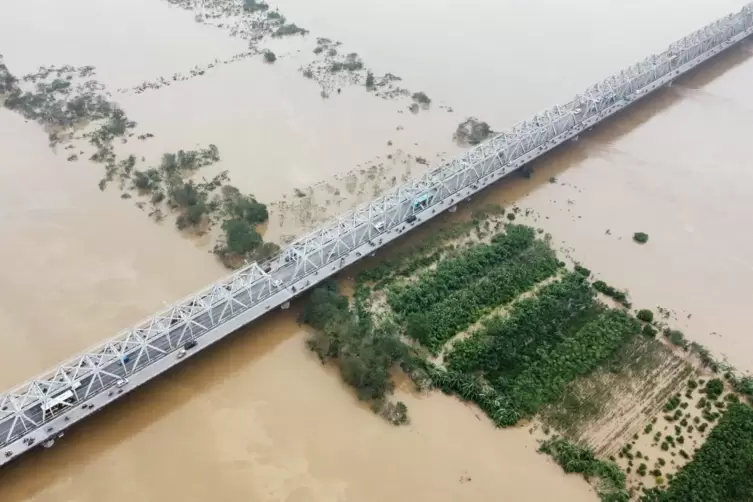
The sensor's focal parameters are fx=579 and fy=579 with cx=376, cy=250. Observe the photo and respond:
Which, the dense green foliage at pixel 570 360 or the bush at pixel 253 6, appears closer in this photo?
the dense green foliage at pixel 570 360

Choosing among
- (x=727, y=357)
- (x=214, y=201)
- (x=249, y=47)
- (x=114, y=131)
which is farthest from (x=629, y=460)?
(x=249, y=47)

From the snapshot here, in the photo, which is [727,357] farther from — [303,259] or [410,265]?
[303,259]

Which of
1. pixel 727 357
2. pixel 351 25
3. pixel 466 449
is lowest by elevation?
pixel 727 357

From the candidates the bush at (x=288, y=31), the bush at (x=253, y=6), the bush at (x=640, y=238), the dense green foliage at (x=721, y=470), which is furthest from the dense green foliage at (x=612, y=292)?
the bush at (x=253, y=6)

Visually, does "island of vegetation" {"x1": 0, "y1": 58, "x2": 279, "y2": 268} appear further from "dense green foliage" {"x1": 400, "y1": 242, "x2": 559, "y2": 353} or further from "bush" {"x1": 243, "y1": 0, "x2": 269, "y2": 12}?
"bush" {"x1": 243, "y1": 0, "x2": 269, "y2": 12}

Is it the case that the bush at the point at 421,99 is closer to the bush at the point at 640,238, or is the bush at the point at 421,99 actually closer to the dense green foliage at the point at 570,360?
the bush at the point at 640,238

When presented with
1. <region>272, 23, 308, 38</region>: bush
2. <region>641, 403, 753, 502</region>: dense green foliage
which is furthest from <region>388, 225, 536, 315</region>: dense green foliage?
<region>272, 23, 308, 38</region>: bush

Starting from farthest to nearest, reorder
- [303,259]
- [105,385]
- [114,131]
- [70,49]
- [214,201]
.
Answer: [70,49] < [114,131] < [214,201] < [303,259] < [105,385]

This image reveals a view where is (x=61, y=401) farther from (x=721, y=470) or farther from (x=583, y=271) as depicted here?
(x=721, y=470)
